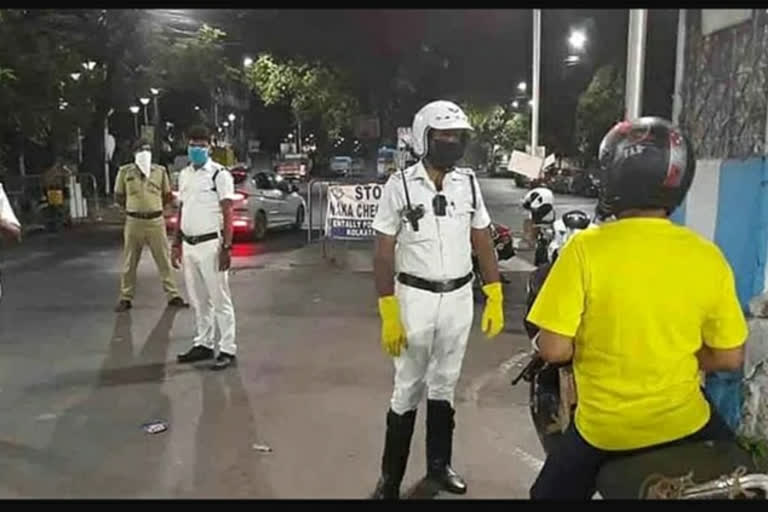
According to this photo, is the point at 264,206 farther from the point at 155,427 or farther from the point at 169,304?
the point at 155,427

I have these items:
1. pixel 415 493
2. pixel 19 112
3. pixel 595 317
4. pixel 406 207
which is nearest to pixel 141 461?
pixel 415 493

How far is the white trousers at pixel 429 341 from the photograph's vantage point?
341cm

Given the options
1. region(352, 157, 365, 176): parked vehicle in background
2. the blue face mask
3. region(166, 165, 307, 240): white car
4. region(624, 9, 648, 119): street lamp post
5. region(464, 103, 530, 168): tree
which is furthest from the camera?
region(352, 157, 365, 176): parked vehicle in background

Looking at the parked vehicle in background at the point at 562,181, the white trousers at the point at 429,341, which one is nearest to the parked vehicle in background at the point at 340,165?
the parked vehicle in background at the point at 562,181

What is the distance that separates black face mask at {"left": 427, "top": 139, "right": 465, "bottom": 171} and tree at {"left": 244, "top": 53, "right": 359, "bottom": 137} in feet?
79.6

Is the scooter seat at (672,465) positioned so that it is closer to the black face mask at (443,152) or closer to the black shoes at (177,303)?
the black face mask at (443,152)

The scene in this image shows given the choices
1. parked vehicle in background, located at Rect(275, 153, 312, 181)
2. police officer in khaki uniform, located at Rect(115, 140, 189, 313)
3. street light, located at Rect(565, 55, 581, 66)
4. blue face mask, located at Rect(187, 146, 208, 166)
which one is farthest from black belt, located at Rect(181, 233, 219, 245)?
parked vehicle in background, located at Rect(275, 153, 312, 181)

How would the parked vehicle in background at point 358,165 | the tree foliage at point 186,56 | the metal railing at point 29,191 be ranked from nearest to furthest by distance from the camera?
the metal railing at point 29,191
the tree foliage at point 186,56
the parked vehicle in background at point 358,165

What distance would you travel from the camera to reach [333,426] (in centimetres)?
449

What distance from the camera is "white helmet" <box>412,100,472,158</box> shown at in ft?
11.2

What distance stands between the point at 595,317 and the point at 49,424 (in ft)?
11.9

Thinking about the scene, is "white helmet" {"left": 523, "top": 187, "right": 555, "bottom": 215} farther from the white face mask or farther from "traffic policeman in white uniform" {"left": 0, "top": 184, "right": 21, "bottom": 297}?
"traffic policeman in white uniform" {"left": 0, "top": 184, "right": 21, "bottom": 297}

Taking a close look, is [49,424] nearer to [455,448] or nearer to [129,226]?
[455,448]

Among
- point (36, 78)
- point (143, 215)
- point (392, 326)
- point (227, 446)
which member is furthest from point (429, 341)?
point (36, 78)
